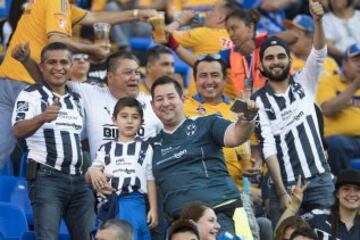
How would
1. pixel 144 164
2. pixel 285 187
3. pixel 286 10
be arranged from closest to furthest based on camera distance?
pixel 144 164 < pixel 285 187 < pixel 286 10

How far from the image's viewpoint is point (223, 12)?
44.2 feet

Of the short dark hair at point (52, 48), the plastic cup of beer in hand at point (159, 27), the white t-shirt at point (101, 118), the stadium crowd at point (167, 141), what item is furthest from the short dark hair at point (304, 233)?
the plastic cup of beer in hand at point (159, 27)

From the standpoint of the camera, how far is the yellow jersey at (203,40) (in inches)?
516

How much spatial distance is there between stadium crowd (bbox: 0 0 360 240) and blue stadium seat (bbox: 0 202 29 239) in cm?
2

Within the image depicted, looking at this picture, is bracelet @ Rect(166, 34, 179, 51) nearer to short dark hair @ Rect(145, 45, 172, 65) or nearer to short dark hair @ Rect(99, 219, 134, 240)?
short dark hair @ Rect(145, 45, 172, 65)

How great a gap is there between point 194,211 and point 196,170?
611 mm

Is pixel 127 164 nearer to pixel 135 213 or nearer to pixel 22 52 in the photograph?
pixel 135 213

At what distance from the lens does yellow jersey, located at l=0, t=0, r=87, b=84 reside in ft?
36.4

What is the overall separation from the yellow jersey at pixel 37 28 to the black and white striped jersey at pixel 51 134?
859 millimetres

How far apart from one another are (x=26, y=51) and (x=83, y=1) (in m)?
3.94

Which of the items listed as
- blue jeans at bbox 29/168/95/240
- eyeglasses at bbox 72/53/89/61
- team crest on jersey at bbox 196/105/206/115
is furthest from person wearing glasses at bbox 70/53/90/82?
blue jeans at bbox 29/168/95/240

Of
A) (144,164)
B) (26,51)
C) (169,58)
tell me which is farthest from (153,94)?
(169,58)

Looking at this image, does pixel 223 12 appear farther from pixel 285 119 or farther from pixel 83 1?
pixel 285 119

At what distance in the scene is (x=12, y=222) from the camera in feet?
→ 34.5
